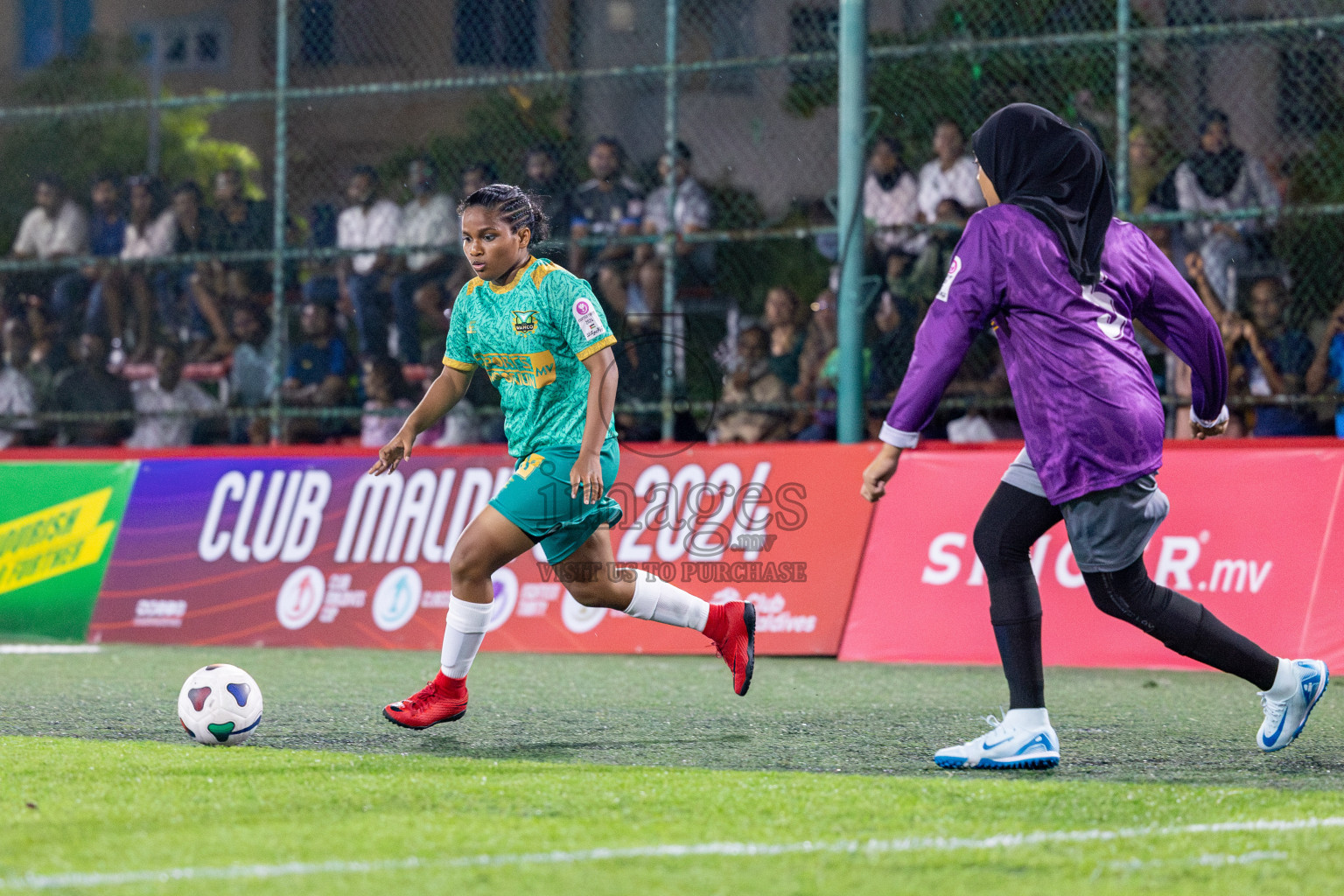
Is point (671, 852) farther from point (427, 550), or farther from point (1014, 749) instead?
point (427, 550)

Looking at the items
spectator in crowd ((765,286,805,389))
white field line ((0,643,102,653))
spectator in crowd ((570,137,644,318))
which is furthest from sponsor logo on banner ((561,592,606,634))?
white field line ((0,643,102,653))

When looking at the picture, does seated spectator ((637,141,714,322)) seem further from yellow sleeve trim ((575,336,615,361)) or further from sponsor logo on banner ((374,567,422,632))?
yellow sleeve trim ((575,336,615,361))

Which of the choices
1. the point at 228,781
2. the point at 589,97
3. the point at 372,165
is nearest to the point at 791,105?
the point at 589,97

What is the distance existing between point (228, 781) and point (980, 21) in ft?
25.3

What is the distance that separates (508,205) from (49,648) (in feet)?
17.9

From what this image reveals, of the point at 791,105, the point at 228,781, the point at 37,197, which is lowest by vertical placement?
the point at 228,781

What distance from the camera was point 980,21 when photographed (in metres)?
10.7

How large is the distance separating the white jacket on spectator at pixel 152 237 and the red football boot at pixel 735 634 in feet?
24.5

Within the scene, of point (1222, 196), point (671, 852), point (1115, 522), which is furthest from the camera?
point (1222, 196)

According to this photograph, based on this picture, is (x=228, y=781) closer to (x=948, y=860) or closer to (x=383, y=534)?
(x=948, y=860)

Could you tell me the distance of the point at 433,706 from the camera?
582 centimetres

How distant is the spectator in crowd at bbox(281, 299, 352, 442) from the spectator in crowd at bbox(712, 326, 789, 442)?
3008 mm

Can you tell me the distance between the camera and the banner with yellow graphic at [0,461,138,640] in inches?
409

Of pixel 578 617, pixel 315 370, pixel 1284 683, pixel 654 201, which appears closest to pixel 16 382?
pixel 315 370
